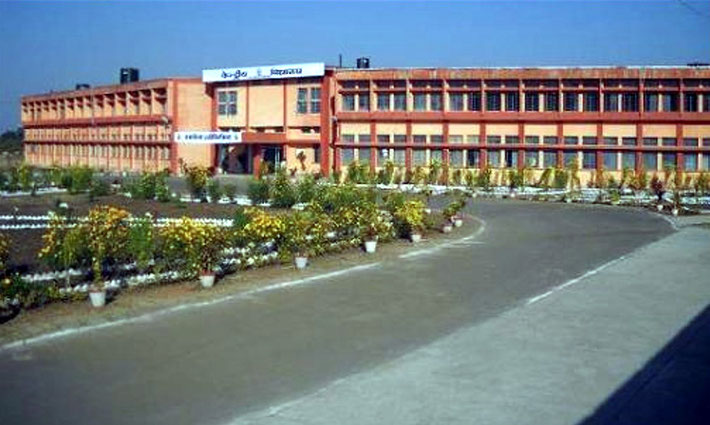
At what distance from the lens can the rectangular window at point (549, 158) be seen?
4009cm

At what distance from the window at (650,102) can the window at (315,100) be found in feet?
58.9

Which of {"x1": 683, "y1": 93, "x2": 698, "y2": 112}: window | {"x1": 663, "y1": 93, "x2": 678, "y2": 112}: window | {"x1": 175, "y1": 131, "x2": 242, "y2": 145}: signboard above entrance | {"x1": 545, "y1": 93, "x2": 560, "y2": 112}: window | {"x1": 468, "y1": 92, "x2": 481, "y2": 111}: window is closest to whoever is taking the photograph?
{"x1": 683, "y1": 93, "x2": 698, "y2": 112}: window

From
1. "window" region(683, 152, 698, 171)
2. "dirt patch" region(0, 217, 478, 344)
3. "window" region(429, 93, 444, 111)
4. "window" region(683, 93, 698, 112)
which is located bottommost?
"dirt patch" region(0, 217, 478, 344)

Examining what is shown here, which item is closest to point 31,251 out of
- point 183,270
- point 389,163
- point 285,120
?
point 183,270

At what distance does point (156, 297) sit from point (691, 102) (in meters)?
33.8

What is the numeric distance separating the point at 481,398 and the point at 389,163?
35.4m

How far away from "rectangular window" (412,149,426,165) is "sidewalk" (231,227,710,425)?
32.8 m

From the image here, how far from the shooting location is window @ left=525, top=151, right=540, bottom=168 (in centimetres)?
4031

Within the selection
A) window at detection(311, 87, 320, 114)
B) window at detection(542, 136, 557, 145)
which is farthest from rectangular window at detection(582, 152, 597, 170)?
window at detection(311, 87, 320, 114)

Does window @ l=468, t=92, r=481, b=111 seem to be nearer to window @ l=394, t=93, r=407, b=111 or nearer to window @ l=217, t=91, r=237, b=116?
window @ l=394, t=93, r=407, b=111

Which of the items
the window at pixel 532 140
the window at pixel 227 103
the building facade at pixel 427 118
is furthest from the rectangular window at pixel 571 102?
the window at pixel 227 103

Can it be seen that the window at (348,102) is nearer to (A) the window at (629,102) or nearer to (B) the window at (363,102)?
(B) the window at (363,102)

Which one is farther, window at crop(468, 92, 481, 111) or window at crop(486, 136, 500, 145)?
window at crop(468, 92, 481, 111)

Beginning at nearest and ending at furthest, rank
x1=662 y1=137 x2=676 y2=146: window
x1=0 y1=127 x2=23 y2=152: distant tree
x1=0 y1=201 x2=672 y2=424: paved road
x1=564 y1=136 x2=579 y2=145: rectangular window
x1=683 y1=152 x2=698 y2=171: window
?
1. x1=0 y1=201 x2=672 y2=424: paved road
2. x1=683 y1=152 x2=698 y2=171: window
3. x1=662 y1=137 x2=676 y2=146: window
4. x1=564 y1=136 x2=579 y2=145: rectangular window
5. x1=0 y1=127 x2=23 y2=152: distant tree
